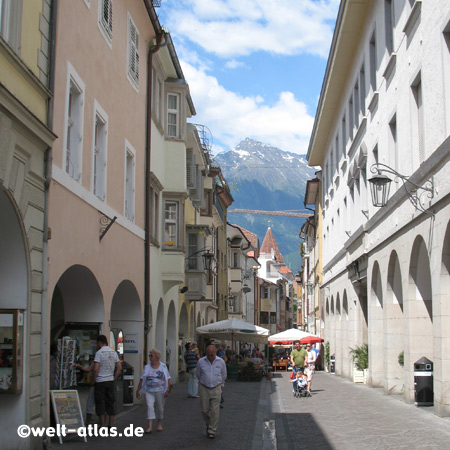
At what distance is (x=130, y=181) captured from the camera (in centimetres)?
1898

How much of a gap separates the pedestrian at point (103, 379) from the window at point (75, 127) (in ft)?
10.5

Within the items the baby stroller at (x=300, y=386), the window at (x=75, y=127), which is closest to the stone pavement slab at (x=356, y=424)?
the baby stroller at (x=300, y=386)

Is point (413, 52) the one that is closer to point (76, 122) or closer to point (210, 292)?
point (76, 122)

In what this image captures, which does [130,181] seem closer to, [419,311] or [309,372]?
[419,311]

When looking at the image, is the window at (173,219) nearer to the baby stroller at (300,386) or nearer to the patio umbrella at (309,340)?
the baby stroller at (300,386)

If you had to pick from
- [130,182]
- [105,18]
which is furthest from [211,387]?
[105,18]

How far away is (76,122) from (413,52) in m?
7.84

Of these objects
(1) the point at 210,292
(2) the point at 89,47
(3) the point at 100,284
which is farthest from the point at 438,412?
(1) the point at 210,292

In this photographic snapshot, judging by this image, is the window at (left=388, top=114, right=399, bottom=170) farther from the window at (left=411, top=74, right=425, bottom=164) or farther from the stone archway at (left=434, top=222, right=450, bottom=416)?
the stone archway at (left=434, top=222, right=450, bottom=416)

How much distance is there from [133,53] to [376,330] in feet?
37.6

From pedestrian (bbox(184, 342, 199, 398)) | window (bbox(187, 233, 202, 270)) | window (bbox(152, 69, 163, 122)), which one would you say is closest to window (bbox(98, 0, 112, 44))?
window (bbox(152, 69, 163, 122))

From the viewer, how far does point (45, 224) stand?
1156 centimetres

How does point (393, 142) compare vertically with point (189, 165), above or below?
below

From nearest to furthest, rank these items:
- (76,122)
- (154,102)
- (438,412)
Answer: (76,122) → (438,412) → (154,102)
